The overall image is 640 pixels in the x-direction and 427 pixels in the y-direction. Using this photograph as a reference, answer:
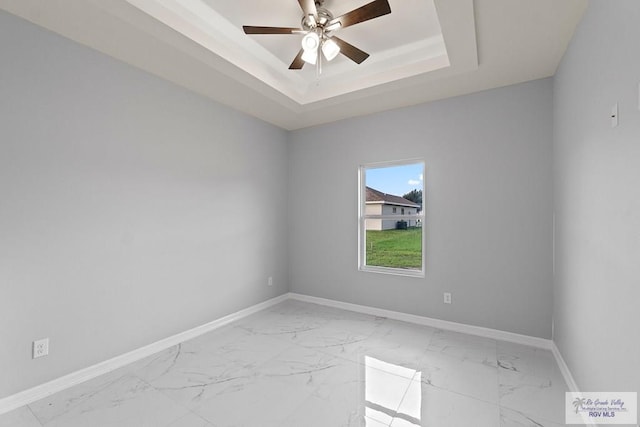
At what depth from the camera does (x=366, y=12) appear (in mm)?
1931

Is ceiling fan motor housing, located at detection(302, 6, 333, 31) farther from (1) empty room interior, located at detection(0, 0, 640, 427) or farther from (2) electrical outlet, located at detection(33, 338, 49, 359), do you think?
(2) electrical outlet, located at detection(33, 338, 49, 359)

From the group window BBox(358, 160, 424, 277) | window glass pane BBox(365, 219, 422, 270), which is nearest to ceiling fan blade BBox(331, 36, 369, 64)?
window BBox(358, 160, 424, 277)

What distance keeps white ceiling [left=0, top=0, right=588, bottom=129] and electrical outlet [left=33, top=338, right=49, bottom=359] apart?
233 centimetres

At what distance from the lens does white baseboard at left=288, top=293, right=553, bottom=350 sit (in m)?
2.86

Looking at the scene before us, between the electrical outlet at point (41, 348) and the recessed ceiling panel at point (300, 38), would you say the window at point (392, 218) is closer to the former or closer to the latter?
the recessed ceiling panel at point (300, 38)

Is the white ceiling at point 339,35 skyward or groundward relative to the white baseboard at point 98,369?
skyward

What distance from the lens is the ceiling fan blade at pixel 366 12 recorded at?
5.98ft

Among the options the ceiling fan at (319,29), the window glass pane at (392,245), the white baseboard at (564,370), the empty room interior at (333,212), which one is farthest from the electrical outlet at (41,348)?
the white baseboard at (564,370)

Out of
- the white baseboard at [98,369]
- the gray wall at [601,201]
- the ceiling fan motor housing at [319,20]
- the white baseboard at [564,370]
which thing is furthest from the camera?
the ceiling fan motor housing at [319,20]

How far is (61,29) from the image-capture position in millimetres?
2123

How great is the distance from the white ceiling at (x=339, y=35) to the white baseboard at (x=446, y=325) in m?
2.61

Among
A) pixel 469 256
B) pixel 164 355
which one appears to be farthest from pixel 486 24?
pixel 164 355

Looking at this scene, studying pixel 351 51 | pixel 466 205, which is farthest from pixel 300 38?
pixel 466 205

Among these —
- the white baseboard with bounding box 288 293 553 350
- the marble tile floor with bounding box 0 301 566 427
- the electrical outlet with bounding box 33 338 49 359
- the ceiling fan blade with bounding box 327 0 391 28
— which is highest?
the ceiling fan blade with bounding box 327 0 391 28
